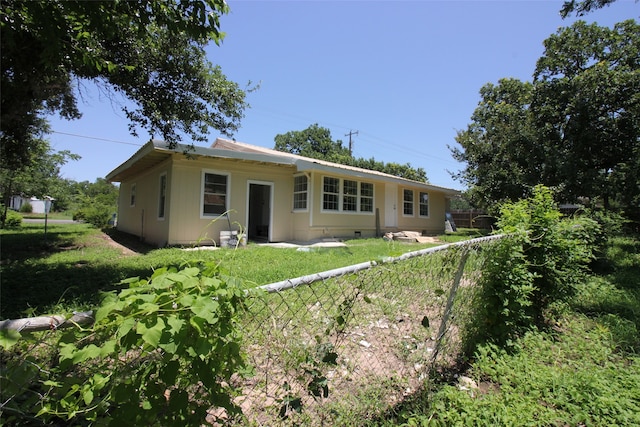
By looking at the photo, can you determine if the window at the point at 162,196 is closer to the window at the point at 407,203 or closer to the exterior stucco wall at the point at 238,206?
the exterior stucco wall at the point at 238,206

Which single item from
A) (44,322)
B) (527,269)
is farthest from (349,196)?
(44,322)

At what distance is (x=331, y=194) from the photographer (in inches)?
495

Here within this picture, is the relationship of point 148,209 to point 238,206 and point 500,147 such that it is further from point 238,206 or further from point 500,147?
→ point 500,147

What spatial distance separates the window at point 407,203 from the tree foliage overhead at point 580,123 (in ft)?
12.8

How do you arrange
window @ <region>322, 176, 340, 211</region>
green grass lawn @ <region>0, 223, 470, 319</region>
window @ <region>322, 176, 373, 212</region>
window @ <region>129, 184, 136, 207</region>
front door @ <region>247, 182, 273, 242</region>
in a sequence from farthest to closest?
window @ <region>129, 184, 136, 207</region>, front door @ <region>247, 182, 273, 242</region>, window @ <region>322, 176, 373, 212</region>, window @ <region>322, 176, 340, 211</region>, green grass lawn @ <region>0, 223, 470, 319</region>

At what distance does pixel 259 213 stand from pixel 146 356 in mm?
13195

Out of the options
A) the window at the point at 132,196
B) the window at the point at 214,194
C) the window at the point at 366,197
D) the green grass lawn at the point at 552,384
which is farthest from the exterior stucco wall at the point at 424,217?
the window at the point at 132,196

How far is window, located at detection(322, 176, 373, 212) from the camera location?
1244 cm

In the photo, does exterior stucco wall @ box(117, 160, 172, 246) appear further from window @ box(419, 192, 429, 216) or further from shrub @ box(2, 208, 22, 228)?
window @ box(419, 192, 429, 216)

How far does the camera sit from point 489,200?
612 inches

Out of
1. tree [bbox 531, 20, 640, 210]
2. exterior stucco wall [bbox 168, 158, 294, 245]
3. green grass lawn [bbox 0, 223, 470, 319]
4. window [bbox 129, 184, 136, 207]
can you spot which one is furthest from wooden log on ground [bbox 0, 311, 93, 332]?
window [bbox 129, 184, 136, 207]

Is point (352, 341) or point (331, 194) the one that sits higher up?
point (331, 194)

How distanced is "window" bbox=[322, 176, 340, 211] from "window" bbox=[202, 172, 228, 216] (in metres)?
3.61

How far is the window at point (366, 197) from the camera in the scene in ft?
45.0
